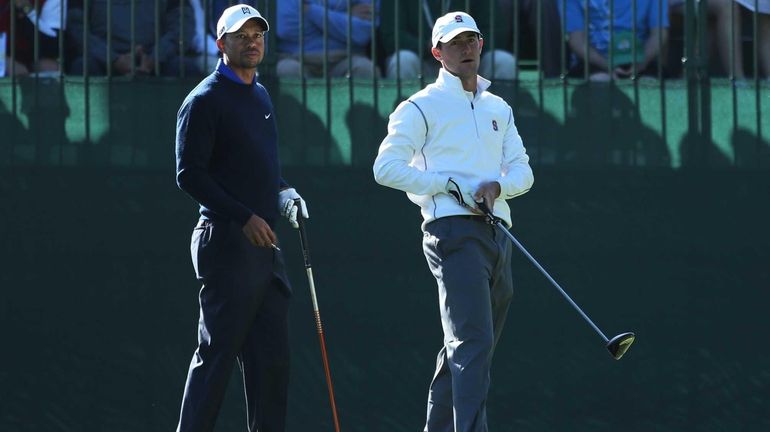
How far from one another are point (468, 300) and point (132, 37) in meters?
2.44

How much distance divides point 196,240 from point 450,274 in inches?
41.8

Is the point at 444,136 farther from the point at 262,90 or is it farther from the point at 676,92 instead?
the point at 676,92

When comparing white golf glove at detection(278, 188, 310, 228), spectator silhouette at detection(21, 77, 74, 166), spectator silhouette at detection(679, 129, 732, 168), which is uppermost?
spectator silhouette at detection(21, 77, 74, 166)

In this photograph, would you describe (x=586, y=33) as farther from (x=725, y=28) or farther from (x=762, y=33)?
(x=762, y=33)

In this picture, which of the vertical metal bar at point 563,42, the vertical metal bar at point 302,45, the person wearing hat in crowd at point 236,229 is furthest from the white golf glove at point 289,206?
the vertical metal bar at point 563,42

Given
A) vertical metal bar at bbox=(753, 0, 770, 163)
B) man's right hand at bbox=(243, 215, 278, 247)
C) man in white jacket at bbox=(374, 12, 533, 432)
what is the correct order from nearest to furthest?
1. man's right hand at bbox=(243, 215, 278, 247)
2. man in white jacket at bbox=(374, 12, 533, 432)
3. vertical metal bar at bbox=(753, 0, 770, 163)

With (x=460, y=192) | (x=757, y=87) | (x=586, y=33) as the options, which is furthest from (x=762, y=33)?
(x=460, y=192)

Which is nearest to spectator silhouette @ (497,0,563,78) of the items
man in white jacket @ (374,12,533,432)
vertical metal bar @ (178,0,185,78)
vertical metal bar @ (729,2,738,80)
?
vertical metal bar @ (729,2,738,80)

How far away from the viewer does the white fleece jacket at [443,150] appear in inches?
252

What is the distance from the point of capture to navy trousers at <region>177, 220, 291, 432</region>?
6.23m

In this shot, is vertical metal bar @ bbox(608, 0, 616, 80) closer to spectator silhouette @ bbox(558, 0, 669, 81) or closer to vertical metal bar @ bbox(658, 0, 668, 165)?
spectator silhouette @ bbox(558, 0, 669, 81)

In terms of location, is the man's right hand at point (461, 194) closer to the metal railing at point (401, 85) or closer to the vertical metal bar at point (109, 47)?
the metal railing at point (401, 85)

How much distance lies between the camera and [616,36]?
25.1 feet

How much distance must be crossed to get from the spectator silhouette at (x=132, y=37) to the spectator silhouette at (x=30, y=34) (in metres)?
0.09
